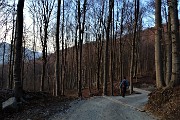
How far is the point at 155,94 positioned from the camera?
12.8 metres

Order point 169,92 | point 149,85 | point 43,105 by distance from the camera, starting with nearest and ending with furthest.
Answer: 1. point 169,92
2. point 43,105
3. point 149,85

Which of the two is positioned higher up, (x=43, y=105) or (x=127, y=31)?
(x=127, y=31)

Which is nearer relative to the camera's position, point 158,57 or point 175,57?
point 175,57

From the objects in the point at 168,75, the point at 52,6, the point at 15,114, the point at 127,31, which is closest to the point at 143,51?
the point at 127,31

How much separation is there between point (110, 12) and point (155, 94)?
14.8 meters

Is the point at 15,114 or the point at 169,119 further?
the point at 15,114

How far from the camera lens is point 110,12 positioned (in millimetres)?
26094

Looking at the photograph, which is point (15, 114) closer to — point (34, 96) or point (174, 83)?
point (34, 96)

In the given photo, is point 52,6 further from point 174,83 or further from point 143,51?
point 143,51

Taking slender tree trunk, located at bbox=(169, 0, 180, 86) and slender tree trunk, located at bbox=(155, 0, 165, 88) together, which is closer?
slender tree trunk, located at bbox=(169, 0, 180, 86)

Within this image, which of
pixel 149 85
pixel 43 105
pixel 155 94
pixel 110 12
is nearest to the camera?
pixel 155 94

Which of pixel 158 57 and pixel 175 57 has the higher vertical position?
pixel 158 57

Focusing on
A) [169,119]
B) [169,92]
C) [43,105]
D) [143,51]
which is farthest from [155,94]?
[143,51]

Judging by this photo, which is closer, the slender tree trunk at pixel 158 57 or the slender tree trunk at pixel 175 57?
the slender tree trunk at pixel 175 57
